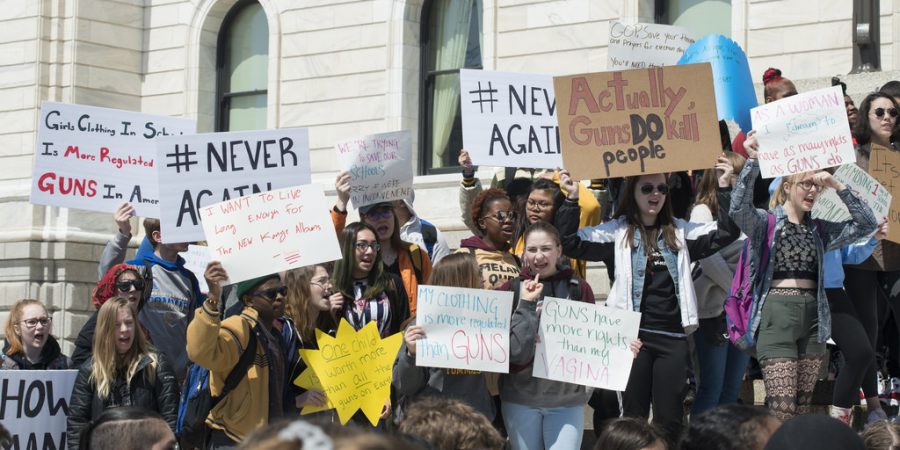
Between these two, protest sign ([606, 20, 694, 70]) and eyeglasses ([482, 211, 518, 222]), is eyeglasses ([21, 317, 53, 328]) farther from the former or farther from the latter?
protest sign ([606, 20, 694, 70])

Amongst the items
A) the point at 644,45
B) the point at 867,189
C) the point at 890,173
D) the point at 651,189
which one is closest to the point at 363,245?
the point at 651,189

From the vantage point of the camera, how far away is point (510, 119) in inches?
391

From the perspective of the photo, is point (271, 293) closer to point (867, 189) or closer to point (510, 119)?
point (510, 119)

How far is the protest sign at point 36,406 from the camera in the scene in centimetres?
773

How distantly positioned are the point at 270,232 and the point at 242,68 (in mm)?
13102

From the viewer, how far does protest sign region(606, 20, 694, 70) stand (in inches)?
423

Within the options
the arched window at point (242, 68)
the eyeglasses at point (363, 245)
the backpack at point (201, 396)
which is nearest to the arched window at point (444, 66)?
the arched window at point (242, 68)

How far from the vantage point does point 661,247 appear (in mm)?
7930

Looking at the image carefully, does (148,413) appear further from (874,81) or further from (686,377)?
(874,81)

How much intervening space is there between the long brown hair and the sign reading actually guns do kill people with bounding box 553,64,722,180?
10 cm

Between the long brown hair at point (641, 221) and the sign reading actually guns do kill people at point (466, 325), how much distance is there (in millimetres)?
821

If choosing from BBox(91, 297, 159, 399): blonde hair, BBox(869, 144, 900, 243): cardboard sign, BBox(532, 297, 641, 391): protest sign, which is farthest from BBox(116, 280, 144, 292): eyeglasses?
BBox(869, 144, 900, 243): cardboard sign

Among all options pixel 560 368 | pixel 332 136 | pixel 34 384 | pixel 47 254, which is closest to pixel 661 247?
pixel 560 368

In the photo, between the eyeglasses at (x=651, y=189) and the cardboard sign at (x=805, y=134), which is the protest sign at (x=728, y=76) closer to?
the cardboard sign at (x=805, y=134)
